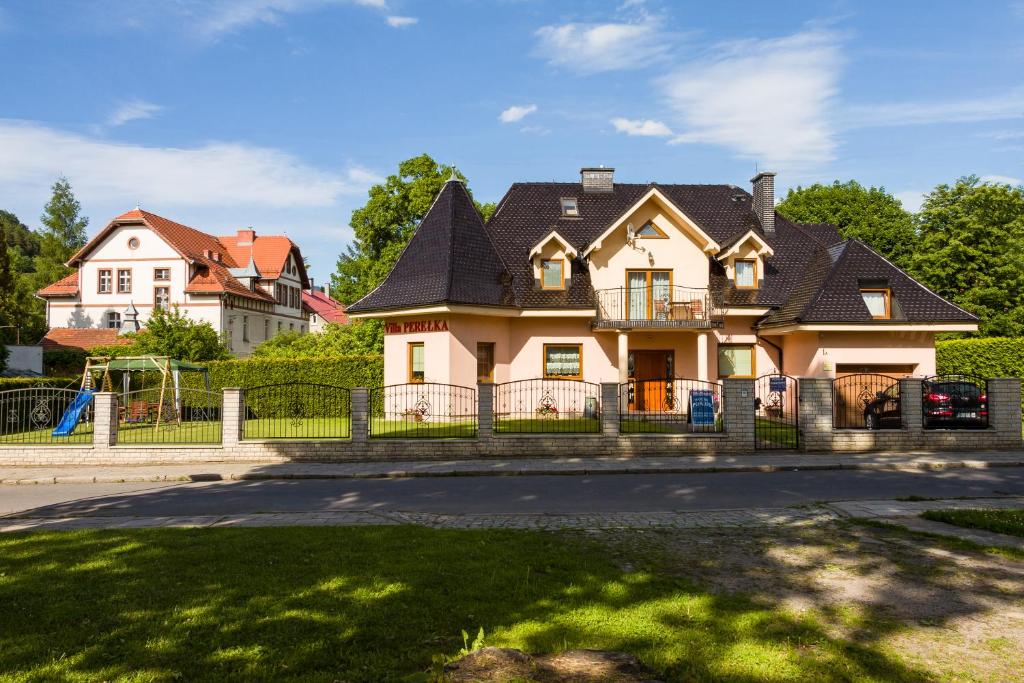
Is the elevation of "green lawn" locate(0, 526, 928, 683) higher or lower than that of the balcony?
lower

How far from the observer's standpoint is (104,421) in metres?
15.6

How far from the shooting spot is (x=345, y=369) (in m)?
27.6

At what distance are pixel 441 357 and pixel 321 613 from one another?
1731cm

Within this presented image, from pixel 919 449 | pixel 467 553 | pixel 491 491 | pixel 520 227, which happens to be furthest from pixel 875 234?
pixel 467 553

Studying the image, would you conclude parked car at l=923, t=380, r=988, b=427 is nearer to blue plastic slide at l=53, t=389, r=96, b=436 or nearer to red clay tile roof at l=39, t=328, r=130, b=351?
blue plastic slide at l=53, t=389, r=96, b=436

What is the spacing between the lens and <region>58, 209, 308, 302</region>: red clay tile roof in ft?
141

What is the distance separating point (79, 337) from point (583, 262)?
118ft

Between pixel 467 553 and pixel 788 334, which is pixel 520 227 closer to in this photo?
pixel 788 334

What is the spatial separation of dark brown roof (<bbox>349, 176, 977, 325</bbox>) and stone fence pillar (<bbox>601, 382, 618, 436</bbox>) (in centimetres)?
792

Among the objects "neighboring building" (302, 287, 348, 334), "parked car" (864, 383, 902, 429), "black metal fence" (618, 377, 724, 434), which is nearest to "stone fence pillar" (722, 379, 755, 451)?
"black metal fence" (618, 377, 724, 434)

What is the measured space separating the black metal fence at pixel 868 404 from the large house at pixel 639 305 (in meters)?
4.88

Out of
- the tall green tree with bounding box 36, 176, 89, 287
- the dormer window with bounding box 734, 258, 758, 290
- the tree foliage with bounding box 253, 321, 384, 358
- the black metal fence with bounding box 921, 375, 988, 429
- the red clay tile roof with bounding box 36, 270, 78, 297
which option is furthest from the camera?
the tall green tree with bounding box 36, 176, 89, 287

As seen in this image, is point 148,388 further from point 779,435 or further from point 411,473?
point 779,435

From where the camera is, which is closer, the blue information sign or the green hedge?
the blue information sign
